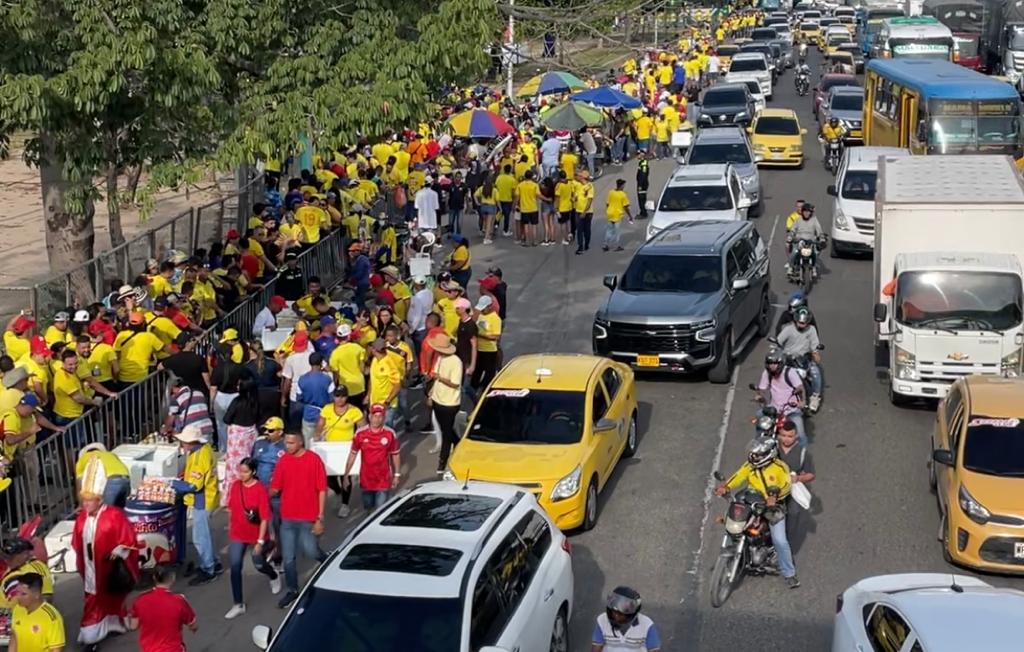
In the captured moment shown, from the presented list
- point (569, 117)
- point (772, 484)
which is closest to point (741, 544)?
point (772, 484)

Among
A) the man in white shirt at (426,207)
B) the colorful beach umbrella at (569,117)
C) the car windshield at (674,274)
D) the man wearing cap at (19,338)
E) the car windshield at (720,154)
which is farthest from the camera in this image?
the colorful beach umbrella at (569,117)

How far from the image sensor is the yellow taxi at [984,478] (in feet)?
39.8

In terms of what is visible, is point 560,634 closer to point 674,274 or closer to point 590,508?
point 590,508

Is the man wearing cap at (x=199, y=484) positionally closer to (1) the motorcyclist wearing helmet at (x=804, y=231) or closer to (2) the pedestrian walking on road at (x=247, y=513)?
(2) the pedestrian walking on road at (x=247, y=513)

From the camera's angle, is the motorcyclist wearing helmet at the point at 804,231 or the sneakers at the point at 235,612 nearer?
the sneakers at the point at 235,612

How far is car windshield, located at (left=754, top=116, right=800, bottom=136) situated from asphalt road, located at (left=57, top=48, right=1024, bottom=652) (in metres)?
14.8

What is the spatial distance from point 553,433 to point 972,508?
13.2ft

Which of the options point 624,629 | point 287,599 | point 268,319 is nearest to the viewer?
point 624,629

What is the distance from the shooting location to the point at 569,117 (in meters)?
32.5

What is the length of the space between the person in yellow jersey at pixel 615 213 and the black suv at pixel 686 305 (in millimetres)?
5947

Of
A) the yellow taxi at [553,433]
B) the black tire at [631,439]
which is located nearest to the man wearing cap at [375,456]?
the yellow taxi at [553,433]

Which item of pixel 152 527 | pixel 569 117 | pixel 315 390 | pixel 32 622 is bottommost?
pixel 152 527

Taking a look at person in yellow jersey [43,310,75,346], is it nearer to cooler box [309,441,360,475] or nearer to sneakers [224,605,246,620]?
cooler box [309,441,360,475]

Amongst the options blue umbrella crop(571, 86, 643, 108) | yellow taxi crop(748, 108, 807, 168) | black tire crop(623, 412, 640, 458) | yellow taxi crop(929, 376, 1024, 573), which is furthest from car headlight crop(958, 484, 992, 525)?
yellow taxi crop(748, 108, 807, 168)
